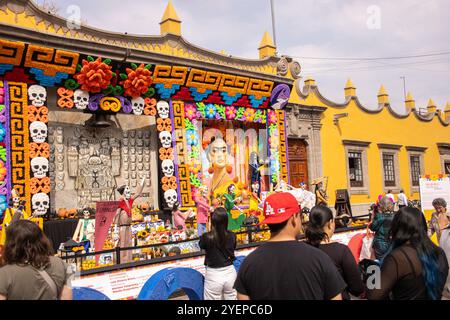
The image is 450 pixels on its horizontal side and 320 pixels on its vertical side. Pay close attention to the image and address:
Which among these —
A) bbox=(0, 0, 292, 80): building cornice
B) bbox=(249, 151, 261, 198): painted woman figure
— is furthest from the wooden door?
bbox=(0, 0, 292, 80): building cornice

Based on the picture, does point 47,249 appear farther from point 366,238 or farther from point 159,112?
point 159,112

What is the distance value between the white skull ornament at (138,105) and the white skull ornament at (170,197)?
8.54 ft

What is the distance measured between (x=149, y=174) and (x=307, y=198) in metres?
5.21

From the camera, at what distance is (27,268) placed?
3246 millimetres

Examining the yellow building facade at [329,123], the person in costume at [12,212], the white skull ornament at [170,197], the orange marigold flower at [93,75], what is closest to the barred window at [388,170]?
the yellow building facade at [329,123]

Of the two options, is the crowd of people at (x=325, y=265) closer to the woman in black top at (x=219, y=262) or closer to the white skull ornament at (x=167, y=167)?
the woman in black top at (x=219, y=262)

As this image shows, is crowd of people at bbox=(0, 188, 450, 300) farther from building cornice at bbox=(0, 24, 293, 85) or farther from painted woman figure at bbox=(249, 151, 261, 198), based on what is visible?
painted woman figure at bbox=(249, 151, 261, 198)

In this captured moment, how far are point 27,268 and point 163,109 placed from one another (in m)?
11.9

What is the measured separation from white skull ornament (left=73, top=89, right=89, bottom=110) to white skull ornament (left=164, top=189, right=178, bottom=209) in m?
3.64

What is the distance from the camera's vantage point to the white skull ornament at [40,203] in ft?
39.2

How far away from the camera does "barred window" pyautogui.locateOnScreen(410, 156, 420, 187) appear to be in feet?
87.7

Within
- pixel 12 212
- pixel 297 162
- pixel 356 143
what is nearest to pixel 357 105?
pixel 356 143

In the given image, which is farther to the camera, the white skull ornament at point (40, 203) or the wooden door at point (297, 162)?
the wooden door at point (297, 162)

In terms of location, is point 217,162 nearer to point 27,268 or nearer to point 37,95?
point 37,95
